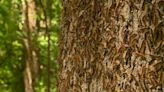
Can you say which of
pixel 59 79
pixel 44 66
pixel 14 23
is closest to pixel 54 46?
pixel 44 66

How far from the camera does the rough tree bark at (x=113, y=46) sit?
6.45ft

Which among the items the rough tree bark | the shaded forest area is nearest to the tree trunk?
the shaded forest area

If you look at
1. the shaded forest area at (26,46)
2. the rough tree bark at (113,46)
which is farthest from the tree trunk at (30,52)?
the rough tree bark at (113,46)

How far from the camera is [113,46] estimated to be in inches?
81.3

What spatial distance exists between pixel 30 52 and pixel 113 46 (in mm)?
8345

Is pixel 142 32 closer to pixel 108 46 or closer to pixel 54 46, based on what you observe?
pixel 108 46

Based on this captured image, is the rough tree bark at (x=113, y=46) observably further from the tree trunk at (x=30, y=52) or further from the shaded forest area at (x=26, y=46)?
the tree trunk at (x=30, y=52)

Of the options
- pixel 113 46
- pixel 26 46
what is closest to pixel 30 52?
pixel 26 46

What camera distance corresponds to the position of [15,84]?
38.9 feet

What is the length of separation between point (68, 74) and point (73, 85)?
0.07 m

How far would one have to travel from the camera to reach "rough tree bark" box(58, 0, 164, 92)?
196 centimetres

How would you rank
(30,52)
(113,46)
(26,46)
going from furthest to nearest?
1. (26,46)
2. (30,52)
3. (113,46)

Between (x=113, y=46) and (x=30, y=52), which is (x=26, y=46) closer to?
(x=30, y=52)

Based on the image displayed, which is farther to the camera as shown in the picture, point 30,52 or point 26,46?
point 26,46
